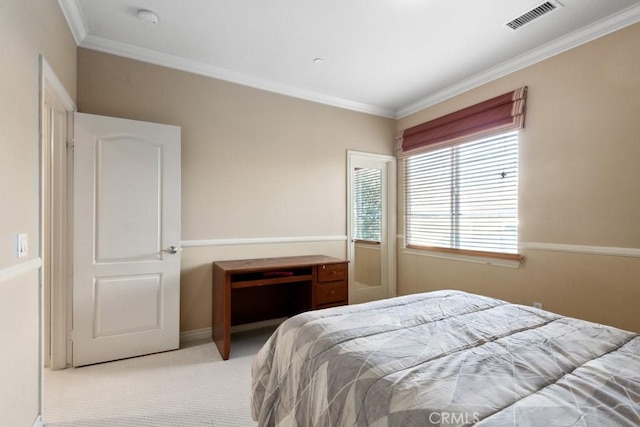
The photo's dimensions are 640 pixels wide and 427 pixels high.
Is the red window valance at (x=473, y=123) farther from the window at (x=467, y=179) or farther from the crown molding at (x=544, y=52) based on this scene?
the crown molding at (x=544, y=52)

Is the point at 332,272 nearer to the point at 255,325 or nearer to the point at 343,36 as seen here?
the point at 255,325

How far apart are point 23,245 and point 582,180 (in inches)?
147

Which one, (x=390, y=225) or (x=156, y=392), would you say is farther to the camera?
(x=390, y=225)

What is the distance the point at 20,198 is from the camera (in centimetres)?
150

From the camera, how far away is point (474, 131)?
128 inches

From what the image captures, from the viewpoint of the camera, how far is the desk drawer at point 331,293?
10.1 feet

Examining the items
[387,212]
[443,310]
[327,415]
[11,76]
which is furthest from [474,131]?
[11,76]

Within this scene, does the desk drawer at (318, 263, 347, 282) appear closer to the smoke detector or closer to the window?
the window

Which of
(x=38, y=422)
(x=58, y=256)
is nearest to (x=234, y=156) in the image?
(x=58, y=256)

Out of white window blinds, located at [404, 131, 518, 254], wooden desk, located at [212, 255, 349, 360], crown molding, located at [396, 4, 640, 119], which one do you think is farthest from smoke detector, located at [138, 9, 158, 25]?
white window blinds, located at [404, 131, 518, 254]

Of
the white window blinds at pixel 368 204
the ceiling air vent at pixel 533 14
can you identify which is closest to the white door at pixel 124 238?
the white window blinds at pixel 368 204

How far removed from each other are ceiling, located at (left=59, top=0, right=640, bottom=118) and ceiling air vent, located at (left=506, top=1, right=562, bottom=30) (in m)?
0.03

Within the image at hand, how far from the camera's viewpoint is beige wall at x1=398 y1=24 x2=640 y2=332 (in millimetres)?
2244

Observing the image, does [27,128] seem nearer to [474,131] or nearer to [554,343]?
[554,343]
